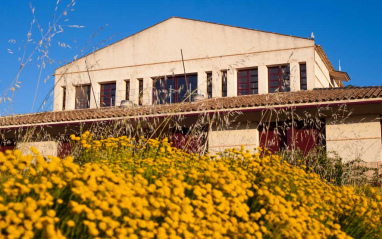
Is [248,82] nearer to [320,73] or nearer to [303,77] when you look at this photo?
A: [303,77]

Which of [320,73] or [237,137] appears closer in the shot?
[237,137]

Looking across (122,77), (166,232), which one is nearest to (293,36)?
(122,77)

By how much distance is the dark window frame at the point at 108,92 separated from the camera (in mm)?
22656

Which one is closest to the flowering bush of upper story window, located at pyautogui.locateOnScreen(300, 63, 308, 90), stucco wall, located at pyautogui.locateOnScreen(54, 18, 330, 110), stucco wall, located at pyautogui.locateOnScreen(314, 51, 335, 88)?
stucco wall, located at pyautogui.locateOnScreen(54, 18, 330, 110)

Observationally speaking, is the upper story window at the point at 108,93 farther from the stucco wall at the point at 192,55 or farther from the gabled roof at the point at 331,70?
the gabled roof at the point at 331,70

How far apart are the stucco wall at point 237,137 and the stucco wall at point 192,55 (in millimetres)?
3746

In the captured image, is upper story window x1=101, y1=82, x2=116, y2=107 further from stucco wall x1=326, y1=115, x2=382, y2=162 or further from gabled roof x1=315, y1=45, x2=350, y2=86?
stucco wall x1=326, y1=115, x2=382, y2=162

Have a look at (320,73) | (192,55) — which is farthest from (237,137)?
(320,73)

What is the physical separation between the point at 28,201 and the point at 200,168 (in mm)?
2060

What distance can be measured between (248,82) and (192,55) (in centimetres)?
343

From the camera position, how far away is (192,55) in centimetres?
2127

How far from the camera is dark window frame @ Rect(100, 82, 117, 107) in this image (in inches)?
892

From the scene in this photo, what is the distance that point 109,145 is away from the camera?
15.3 ft

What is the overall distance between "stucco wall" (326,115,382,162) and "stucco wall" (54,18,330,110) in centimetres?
422
